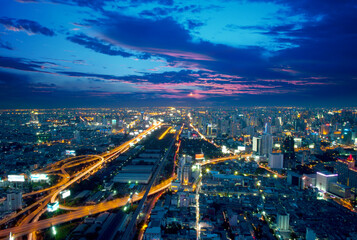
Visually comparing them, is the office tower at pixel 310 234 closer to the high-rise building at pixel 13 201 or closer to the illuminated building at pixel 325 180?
the illuminated building at pixel 325 180

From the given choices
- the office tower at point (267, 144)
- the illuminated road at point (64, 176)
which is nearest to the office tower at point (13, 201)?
the illuminated road at point (64, 176)

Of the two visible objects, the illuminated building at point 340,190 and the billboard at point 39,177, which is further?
the billboard at point 39,177

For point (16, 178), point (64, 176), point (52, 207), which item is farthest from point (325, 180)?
point (16, 178)

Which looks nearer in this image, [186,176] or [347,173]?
[186,176]

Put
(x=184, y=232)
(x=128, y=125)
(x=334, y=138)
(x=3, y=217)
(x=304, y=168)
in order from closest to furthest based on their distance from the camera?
(x=184, y=232) → (x=3, y=217) → (x=304, y=168) → (x=334, y=138) → (x=128, y=125)

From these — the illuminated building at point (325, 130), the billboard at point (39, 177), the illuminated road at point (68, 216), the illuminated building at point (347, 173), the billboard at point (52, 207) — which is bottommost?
the illuminated road at point (68, 216)

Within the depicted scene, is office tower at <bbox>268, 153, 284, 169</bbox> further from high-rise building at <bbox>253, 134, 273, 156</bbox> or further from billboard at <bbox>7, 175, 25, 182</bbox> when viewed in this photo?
billboard at <bbox>7, 175, 25, 182</bbox>

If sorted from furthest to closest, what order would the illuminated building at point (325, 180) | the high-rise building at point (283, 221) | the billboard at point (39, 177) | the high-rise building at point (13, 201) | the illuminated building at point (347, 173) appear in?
the illuminated building at point (347, 173), the billboard at point (39, 177), the illuminated building at point (325, 180), the high-rise building at point (13, 201), the high-rise building at point (283, 221)

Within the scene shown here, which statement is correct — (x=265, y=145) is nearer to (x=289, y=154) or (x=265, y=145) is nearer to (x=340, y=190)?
(x=289, y=154)

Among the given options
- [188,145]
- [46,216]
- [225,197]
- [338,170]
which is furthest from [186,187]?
[188,145]

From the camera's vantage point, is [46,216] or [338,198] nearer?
[46,216]

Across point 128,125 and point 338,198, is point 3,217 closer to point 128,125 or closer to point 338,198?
point 338,198
